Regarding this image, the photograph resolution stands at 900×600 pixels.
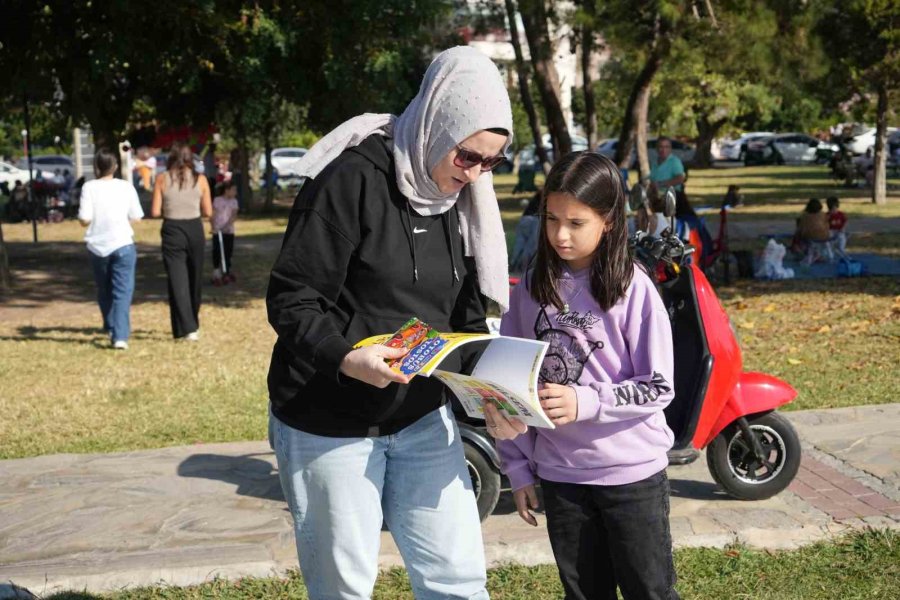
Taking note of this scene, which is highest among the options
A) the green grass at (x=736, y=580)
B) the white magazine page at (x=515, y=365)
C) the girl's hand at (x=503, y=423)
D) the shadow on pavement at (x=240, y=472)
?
the white magazine page at (x=515, y=365)

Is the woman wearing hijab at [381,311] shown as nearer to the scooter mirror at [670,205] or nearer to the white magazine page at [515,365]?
the white magazine page at [515,365]

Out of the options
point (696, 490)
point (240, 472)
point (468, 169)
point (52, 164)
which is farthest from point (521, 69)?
point (52, 164)

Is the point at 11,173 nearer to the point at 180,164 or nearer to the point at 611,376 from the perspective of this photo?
the point at 180,164

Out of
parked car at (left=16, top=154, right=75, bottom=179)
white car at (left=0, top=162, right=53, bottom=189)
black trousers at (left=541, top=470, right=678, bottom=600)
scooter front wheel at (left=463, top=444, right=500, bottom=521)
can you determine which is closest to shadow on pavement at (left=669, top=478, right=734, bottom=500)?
scooter front wheel at (left=463, top=444, right=500, bottom=521)

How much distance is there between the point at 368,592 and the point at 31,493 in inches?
138

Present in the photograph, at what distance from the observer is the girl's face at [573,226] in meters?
3.01

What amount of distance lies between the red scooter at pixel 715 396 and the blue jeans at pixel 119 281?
20.3ft

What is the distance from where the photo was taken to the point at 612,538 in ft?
10.1

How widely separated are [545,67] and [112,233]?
32.5ft

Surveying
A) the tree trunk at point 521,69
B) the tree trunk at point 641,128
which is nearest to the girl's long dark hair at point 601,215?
the tree trunk at point 521,69

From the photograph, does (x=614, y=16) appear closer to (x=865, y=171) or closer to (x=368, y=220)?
(x=368, y=220)

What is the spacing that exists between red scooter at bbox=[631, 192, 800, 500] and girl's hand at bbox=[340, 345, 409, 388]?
2509 mm

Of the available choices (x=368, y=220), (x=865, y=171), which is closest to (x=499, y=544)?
(x=368, y=220)

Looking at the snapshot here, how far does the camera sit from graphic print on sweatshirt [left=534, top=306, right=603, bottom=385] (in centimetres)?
305
